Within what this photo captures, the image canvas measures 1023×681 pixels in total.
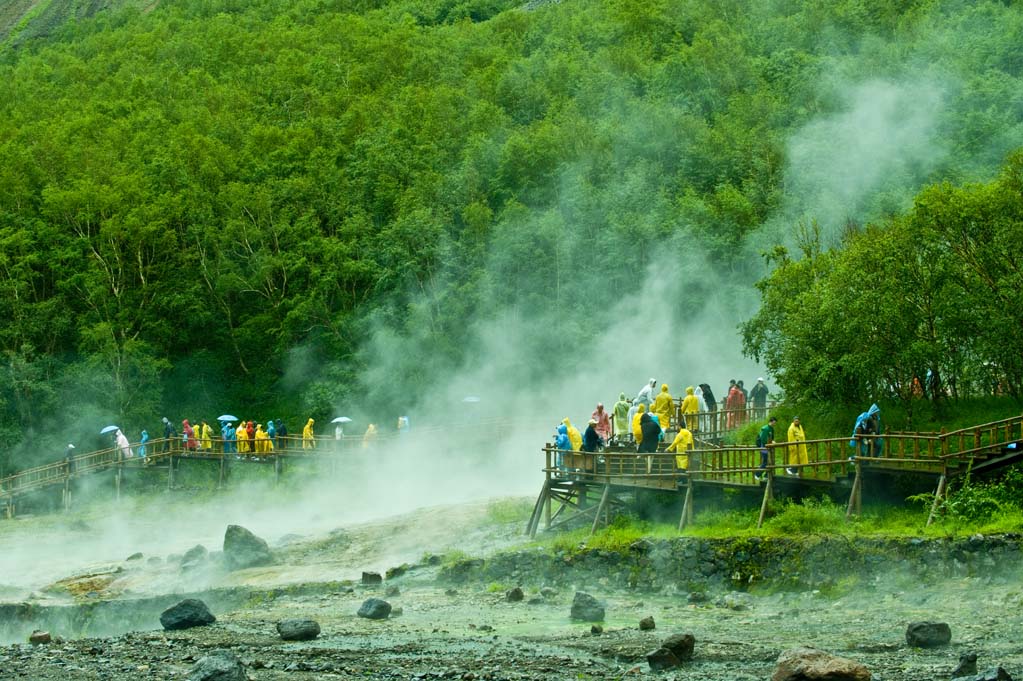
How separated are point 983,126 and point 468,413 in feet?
81.7

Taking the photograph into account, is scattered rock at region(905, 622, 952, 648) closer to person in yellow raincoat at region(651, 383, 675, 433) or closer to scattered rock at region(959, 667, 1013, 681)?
scattered rock at region(959, 667, 1013, 681)

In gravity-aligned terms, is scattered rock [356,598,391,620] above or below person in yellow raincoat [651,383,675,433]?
below

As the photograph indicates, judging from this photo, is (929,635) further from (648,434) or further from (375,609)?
(648,434)

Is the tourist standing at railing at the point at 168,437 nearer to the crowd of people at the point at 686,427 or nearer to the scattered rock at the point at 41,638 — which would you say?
the crowd of people at the point at 686,427

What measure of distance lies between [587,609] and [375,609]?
12.4ft

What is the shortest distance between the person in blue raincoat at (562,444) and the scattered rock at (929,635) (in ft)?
36.0

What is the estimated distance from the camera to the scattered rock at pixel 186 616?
24828 mm

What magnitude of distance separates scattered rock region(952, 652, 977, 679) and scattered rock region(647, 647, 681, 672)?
11.9 ft

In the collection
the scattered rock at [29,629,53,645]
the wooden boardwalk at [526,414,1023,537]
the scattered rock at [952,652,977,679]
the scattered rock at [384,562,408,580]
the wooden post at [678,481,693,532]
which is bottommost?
the scattered rock at [952,652,977,679]

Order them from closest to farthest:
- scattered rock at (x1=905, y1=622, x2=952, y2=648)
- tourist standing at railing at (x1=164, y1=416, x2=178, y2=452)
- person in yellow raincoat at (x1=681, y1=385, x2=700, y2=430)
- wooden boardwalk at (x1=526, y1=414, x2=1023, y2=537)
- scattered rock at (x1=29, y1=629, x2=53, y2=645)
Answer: scattered rock at (x1=905, y1=622, x2=952, y2=648) → wooden boardwalk at (x1=526, y1=414, x2=1023, y2=537) → scattered rock at (x1=29, y1=629, x2=53, y2=645) → person in yellow raincoat at (x1=681, y1=385, x2=700, y2=430) → tourist standing at railing at (x1=164, y1=416, x2=178, y2=452)

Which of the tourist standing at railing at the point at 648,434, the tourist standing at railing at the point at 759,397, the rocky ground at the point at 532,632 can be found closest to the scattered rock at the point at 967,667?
the rocky ground at the point at 532,632

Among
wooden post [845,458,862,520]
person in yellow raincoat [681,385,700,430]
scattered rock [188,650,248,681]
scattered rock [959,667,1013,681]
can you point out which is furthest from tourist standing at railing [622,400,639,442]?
scattered rock [959,667,1013,681]

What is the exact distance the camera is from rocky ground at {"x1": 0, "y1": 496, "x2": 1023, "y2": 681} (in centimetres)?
1928

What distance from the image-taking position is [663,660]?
19.1 meters
